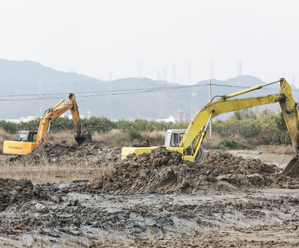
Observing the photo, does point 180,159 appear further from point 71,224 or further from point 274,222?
point 71,224

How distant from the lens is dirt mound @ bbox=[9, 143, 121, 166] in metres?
29.2

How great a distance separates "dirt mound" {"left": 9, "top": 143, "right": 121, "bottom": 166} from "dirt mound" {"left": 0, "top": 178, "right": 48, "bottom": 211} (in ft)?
44.1

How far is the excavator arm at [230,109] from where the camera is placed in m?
19.8

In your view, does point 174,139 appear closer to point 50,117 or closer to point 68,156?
point 68,156

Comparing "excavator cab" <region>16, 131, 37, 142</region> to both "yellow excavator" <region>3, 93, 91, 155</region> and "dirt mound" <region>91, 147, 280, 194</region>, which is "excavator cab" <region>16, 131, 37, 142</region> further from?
"dirt mound" <region>91, 147, 280, 194</region>

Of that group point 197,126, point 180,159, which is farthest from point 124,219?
point 197,126

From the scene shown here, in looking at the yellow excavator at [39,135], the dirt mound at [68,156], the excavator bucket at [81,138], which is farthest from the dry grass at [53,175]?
the excavator bucket at [81,138]

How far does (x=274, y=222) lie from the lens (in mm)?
11797

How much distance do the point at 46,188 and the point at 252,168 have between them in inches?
374

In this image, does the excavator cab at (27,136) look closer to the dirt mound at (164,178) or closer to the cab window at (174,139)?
the cab window at (174,139)

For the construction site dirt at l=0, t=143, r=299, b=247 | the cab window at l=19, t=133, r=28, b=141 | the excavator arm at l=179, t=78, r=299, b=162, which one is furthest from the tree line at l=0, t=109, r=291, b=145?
the construction site dirt at l=0, t=143, r=299, b=247

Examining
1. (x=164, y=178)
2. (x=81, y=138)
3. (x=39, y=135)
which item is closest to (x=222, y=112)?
(x=164, y=178)

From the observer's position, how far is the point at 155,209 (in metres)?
12.2

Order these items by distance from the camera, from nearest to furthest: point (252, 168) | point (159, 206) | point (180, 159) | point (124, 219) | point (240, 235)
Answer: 1. point (240, 235)
2. point (124, 219)
3. point (159, 206)
4. point (180, 159)
5. point (252, 168)
